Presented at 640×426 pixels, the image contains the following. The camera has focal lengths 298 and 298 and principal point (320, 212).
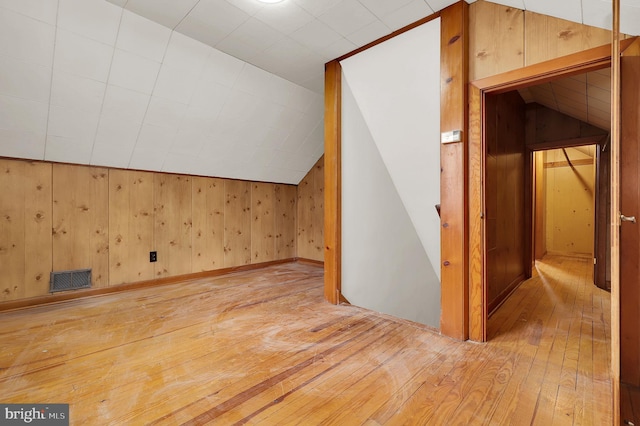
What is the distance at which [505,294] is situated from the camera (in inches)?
111

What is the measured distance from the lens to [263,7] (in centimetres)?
188

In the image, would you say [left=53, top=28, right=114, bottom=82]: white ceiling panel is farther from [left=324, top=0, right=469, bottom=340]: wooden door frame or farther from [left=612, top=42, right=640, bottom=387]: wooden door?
[left=612, top=42, right=640, bottom=387]: wooden door

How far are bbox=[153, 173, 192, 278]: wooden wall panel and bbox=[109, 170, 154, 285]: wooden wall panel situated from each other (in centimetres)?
7

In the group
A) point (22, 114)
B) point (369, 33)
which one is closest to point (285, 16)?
point (369, 33)

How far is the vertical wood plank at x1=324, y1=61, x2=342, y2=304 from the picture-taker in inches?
104

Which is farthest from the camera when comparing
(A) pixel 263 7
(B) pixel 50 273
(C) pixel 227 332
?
(B) pixel 50 273

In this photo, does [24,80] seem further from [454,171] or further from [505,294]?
[505,294]

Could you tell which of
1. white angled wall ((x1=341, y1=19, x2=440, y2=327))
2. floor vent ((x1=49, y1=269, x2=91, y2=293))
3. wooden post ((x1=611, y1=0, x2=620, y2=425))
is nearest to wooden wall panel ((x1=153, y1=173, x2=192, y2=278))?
floor vent ((x1=49, y1=269, x2=91, y2=293))

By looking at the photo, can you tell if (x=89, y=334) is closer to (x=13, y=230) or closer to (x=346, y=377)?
(x=13, y=230)

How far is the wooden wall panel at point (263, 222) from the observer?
13.7 feet

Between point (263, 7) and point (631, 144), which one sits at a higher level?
point (263, 7)

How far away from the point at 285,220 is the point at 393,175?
2294 millimetres

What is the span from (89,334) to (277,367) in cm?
136

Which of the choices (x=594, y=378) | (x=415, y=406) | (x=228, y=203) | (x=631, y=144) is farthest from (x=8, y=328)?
(x=631, y=144)
